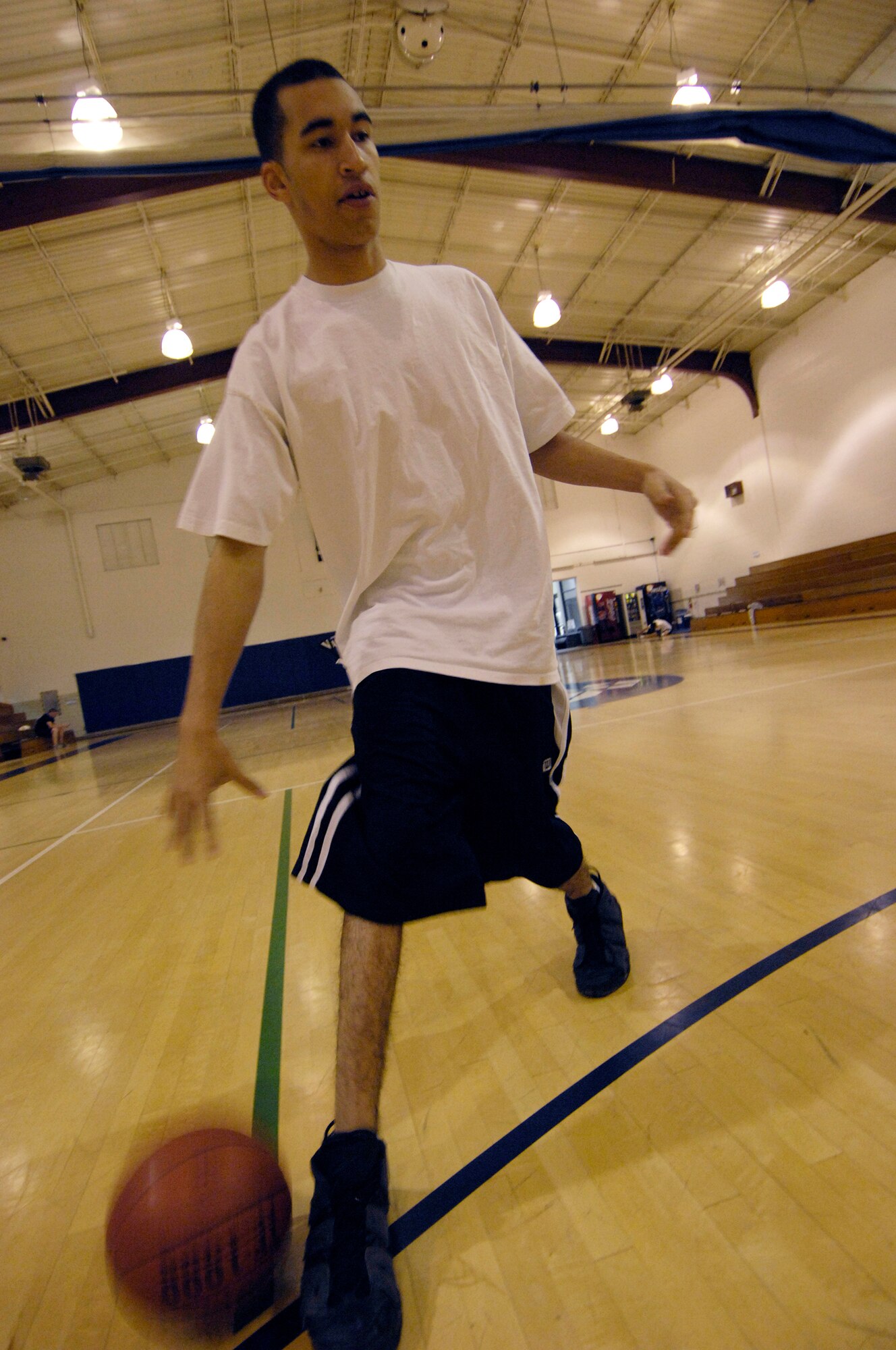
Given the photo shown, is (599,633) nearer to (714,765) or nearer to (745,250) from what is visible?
(745,250)

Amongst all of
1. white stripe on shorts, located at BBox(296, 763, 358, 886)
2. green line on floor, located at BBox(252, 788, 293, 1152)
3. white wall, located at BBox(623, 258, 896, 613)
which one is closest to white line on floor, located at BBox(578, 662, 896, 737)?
green line on floor, located at BBox(252, 788, 293, 1152)

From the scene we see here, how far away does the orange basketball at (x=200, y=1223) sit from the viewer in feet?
2.63

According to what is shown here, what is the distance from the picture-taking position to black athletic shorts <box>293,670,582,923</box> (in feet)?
3.11

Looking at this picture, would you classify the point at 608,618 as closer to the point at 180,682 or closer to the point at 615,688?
the point at 180,682

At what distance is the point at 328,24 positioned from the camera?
20.9 feet

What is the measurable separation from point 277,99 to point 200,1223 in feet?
5.15

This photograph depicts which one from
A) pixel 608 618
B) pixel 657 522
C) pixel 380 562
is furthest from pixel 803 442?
pixel 380 562

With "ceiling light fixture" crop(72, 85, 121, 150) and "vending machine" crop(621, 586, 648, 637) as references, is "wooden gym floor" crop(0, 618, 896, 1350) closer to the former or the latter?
"ceiling light fixture" crop(72, 85, 121, 150)

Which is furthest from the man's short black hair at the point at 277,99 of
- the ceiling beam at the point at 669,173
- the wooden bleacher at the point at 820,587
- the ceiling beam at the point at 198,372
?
the wooden bleacher at the point at 820,587

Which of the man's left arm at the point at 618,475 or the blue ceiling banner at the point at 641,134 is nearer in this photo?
the man's left arm at the point at 618,475

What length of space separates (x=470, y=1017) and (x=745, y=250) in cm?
1294

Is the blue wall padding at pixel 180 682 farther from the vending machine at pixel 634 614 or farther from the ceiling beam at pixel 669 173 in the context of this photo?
the ceiling beam at pixel 669 173

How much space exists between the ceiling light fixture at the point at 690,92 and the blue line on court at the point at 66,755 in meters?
10.3

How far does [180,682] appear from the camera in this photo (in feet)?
54.9
